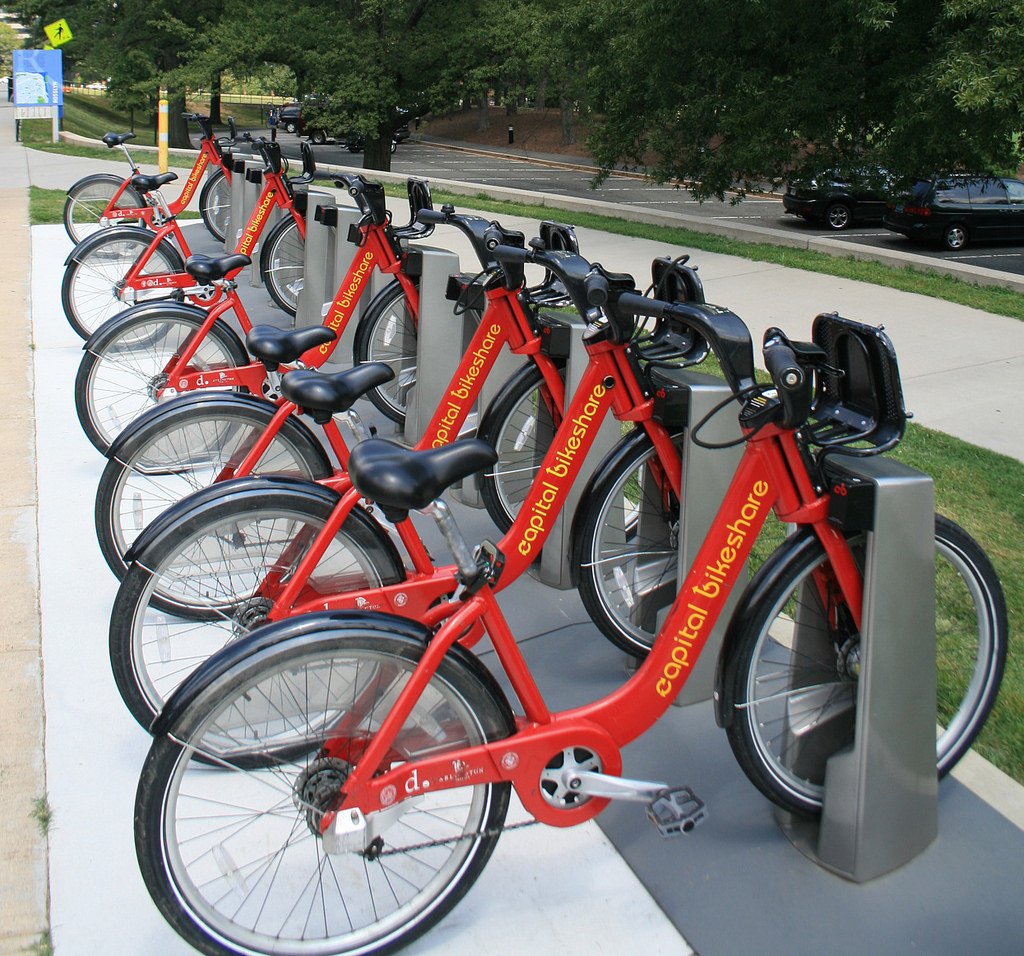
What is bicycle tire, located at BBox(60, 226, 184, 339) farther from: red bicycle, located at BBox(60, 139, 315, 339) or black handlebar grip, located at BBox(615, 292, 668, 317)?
black handlebar grip, located at BBox(615, 292, 668, 317)

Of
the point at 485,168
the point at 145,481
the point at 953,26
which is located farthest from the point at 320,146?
the point at 145,481

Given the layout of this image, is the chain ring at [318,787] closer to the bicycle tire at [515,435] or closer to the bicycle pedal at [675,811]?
the bicycle pedal at [675,811]

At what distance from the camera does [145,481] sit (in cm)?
372

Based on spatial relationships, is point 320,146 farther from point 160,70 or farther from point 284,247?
point 284,247

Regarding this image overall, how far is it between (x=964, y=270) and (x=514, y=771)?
9.52 meters

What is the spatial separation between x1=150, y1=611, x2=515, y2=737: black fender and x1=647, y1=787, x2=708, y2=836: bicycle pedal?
590 mm

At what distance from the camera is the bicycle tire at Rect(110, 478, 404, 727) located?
2.94 metres

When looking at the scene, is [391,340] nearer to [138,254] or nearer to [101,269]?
[138,254]

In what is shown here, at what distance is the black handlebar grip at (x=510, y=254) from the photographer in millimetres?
3799

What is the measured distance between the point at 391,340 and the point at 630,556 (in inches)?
100.0

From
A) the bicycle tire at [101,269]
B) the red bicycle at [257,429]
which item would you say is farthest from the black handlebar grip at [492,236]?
the bicycle tire at [101,269]

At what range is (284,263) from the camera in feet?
26.2

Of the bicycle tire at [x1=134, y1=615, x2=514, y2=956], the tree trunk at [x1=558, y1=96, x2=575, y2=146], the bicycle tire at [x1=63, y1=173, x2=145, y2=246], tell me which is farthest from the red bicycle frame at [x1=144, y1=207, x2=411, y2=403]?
the tree trunk at [x1=558, y1=96, x2=575, y2=146]

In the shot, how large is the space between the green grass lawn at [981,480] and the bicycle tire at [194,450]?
89.0 inches
